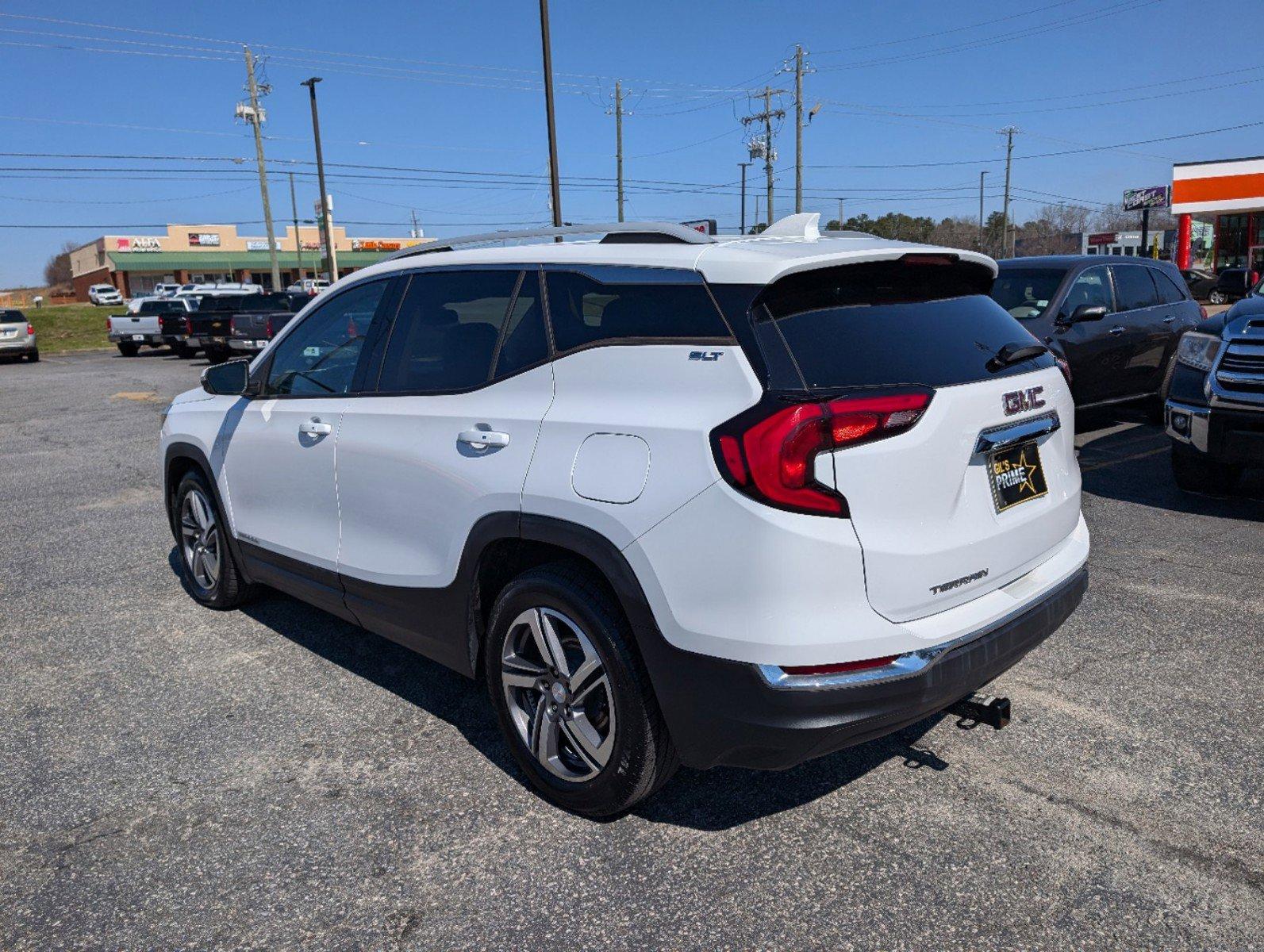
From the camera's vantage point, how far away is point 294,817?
3234 mm

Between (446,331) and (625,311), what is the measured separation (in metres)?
0.98

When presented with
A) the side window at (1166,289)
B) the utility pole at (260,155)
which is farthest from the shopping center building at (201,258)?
the side window at (1166,289)

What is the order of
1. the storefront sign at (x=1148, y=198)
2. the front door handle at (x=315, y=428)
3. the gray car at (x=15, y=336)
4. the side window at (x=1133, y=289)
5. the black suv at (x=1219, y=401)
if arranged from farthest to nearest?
the storefront sign at (x=1148, y=198) < the gray car at (x=15, y=336) < the side window at (x=1133, y=289) < the black suv at (x=1219, y=401) < the front door handle at (x=315, y=428)

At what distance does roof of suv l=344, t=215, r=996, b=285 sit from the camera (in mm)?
2781

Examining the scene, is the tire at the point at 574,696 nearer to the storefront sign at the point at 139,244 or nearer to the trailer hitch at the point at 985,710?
the trailer hitch at the point at 985,710

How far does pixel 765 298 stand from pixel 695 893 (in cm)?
168

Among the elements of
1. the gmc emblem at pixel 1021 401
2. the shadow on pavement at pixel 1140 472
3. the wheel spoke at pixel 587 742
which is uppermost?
the gmc emblem at pixel 1021 401

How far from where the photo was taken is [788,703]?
256 cm

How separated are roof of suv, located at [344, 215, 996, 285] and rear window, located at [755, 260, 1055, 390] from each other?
50 millimetres

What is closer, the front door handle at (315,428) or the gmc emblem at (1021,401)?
the gmc emblem at (1021,401)

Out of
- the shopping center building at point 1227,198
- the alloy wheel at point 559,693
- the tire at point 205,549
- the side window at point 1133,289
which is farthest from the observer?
the shopping center building at point 1227,198

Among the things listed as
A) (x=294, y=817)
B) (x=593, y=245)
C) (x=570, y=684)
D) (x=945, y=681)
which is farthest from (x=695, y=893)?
(x=593, y=245)

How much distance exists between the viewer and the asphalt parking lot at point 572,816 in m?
2.66

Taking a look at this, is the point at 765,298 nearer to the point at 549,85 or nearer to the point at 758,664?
the point at 758,664
